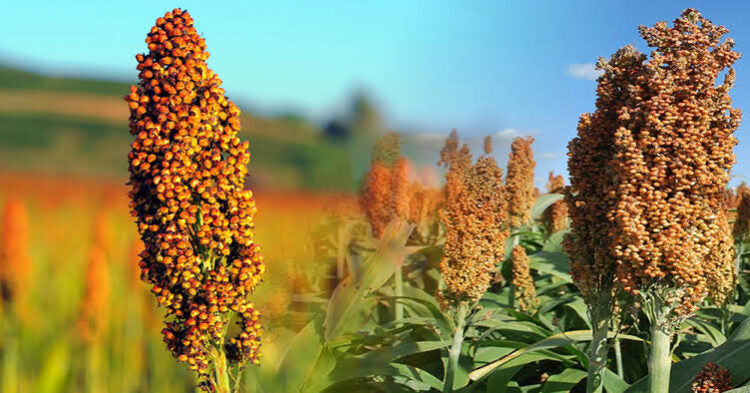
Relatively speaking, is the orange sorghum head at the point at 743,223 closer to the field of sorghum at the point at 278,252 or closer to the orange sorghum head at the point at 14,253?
the field of sorghum at the point at 278,252

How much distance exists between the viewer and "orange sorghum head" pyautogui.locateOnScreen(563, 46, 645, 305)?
1.62 metres

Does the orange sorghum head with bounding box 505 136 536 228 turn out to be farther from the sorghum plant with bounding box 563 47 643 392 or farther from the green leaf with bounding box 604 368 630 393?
the sorghum plant with bounding box 563 47 643 392

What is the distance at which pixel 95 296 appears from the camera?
111 centimetres

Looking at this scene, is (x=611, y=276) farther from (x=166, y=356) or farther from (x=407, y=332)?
(x=407, y=332)

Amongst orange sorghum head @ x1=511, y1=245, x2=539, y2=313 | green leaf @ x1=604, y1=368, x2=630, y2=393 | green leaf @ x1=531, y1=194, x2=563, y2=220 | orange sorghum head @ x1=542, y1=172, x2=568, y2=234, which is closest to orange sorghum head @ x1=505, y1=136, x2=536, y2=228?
green leaf @ x1=531, y1=194, x2=563, y2=220

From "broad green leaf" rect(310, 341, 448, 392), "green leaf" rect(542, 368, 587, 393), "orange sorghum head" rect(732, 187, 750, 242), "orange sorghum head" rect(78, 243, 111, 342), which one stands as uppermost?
"orange sorghum head" rect(732, 187, 750, 242)

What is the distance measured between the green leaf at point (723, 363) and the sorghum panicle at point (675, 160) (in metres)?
0.27

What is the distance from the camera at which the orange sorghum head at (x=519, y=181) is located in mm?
4250

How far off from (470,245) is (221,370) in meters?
1.28

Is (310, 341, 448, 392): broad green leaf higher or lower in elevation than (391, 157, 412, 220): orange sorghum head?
lower

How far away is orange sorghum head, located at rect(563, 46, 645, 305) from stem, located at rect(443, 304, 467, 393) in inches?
28.8

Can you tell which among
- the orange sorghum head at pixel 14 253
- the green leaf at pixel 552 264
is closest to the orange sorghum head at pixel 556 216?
the green leaf at pixel 552 264

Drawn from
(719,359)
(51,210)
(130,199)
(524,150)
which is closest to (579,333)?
(719,359)

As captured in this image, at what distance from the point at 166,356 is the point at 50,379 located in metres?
0.22
